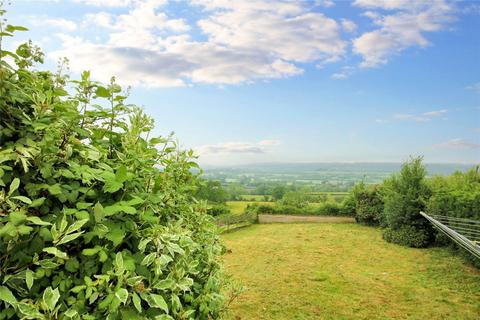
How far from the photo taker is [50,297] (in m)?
1.16

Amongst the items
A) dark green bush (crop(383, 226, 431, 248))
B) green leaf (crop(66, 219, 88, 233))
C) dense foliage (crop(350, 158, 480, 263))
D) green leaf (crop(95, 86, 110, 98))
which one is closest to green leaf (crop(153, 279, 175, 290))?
green leaf (crop(66, 219, 88, 233))

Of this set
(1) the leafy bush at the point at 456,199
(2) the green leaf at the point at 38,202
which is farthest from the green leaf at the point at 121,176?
(1) the leafy bush at the point at 456,199

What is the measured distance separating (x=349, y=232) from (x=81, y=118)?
1825 centimetres

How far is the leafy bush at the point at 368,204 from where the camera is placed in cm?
1925

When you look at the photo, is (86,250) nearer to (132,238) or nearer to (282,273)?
(132,238)

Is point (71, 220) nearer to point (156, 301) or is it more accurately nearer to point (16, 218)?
point (16, 218)

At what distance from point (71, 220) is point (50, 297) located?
0.96ft

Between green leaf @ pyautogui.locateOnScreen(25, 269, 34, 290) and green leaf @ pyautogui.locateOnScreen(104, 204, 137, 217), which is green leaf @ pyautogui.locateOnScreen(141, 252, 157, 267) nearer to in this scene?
green leaf @ pyautogui.locateOnScreen(104, 204, 137, 217)

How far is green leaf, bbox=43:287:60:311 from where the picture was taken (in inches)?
45.0

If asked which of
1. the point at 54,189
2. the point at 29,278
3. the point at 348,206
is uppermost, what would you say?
the point at 54,189

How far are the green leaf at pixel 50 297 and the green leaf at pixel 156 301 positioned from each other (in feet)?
1.08

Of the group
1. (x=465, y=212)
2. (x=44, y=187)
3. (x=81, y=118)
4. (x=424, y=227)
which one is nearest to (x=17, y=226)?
(x=44, y=187)

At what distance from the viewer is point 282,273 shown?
1026 centimetres

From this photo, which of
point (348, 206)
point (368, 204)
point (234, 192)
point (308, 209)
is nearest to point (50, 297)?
point (368, 204)
